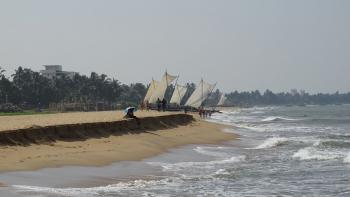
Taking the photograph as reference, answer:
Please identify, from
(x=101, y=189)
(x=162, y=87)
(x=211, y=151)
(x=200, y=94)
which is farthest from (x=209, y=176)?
(x=200, y=94)

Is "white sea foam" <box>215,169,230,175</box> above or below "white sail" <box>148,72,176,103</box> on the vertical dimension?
below

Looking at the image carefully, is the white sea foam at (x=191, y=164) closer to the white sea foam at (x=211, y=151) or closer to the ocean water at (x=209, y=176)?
the ocean water at (x=209, y=176)

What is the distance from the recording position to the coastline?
16722 mm

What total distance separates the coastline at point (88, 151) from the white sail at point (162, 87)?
125 ft

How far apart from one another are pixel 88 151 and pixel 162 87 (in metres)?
50.3

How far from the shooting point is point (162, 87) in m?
70.9

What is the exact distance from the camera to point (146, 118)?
119 ft

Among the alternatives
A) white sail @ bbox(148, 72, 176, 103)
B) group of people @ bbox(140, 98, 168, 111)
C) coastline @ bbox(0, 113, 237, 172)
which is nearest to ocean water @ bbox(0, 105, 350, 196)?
coastline @ bbox(0, 113, 237, 172)

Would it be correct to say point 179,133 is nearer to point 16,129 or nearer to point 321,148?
point 321,148

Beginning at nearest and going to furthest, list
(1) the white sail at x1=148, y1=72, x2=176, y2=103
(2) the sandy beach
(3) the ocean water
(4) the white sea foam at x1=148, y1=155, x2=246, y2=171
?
(3) the ocean water
(4) the white sea foam at x1=148, y1=155, x2=246, y2=171
(2) the sandy beach
(1) the white sail at x1=148, y1=72, x2=176, y2=103

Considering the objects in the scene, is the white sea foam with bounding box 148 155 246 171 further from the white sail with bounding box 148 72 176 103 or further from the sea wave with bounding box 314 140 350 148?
the white sail with bounding box 148 72 176 103

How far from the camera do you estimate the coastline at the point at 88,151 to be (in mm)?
16722

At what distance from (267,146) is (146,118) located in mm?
8623

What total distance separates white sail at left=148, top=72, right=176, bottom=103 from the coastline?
38190mm
